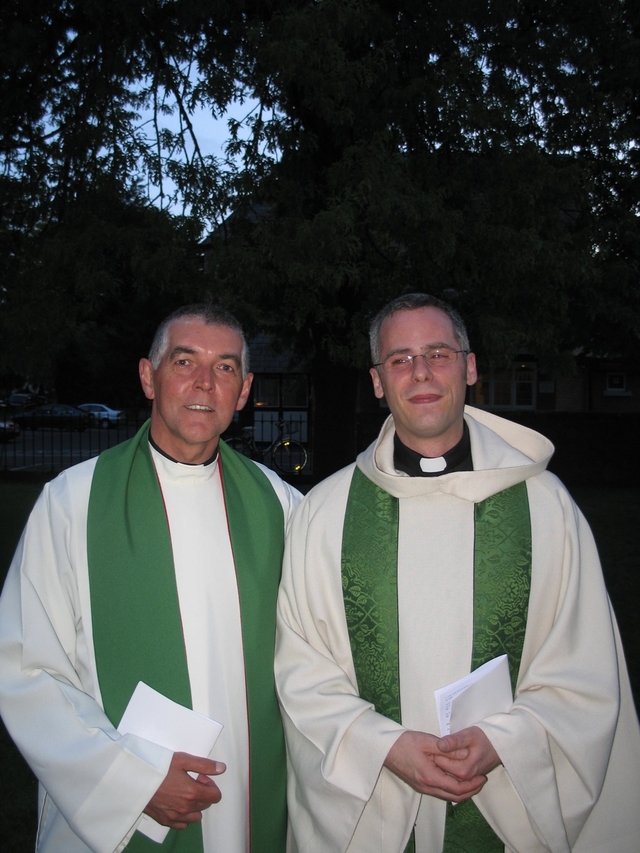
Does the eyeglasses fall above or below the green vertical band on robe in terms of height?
above

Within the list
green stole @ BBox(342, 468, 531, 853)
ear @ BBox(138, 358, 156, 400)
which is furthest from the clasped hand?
ear @ BBox(138, 358, 156, 400)

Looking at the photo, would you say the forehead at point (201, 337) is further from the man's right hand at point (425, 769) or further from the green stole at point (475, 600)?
the man's right hand at point (425, 769)

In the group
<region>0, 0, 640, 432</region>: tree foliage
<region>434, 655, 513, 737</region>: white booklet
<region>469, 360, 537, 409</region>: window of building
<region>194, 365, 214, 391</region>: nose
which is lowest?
<region>434, 655, 513, 737</region>: white booklet

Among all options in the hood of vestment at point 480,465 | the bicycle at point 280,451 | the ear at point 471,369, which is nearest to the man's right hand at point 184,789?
the hood of vestment at point 480,465

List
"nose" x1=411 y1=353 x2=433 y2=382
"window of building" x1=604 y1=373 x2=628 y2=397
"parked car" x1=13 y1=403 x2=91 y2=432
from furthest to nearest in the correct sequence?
"parked car" x1=13 y1=403 x2=91 y2=432, "window of building" x1=604 y1=373 x2=628 y2=397, "nose" x1=411 y1=353 x2=433 y2=382

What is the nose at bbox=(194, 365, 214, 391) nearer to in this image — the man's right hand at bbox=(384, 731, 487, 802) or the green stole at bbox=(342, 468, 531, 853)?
the green stole at bbox=(342, 468, 531, 853)

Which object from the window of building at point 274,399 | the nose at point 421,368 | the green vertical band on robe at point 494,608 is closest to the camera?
the green vertical band on robe at point 494,608

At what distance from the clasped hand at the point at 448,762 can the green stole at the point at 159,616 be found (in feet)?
1.75

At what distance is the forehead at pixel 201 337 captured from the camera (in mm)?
2529

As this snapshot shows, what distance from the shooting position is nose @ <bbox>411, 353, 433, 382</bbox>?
237 cm

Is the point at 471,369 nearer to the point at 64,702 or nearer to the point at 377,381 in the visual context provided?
the point at 377,381

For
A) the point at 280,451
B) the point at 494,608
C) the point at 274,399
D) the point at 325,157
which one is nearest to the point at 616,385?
the point at 274,399

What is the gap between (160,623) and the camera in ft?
7.75

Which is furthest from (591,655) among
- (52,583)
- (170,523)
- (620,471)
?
(620,471)
